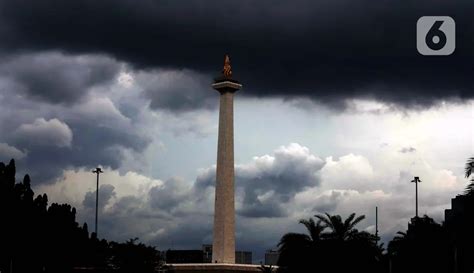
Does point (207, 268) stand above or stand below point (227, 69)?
below

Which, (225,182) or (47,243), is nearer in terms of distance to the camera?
(47,243)

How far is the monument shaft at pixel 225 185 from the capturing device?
398ft

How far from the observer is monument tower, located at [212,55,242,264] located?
398 ft

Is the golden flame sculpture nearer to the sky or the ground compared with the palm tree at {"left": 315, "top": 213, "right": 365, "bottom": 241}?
nearer to the sky

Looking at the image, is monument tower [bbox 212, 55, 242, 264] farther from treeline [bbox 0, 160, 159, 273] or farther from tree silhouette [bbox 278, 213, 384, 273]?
tree silhouette [bbox 278, 213, 384, 273]

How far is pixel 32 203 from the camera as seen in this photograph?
93438mm

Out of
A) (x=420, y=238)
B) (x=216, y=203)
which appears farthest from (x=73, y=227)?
(x=420, y=238)

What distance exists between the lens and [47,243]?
95.3 meters

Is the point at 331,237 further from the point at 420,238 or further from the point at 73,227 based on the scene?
the point at 73,227

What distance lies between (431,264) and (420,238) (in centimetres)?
233

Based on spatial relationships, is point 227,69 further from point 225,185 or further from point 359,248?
point 359,248

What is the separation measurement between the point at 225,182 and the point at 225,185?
15.3 inches

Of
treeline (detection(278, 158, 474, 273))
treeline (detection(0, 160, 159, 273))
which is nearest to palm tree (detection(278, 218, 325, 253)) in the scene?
treeline (detection(278, 158, 474, 273))

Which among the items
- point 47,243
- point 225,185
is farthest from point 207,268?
point 47,243
